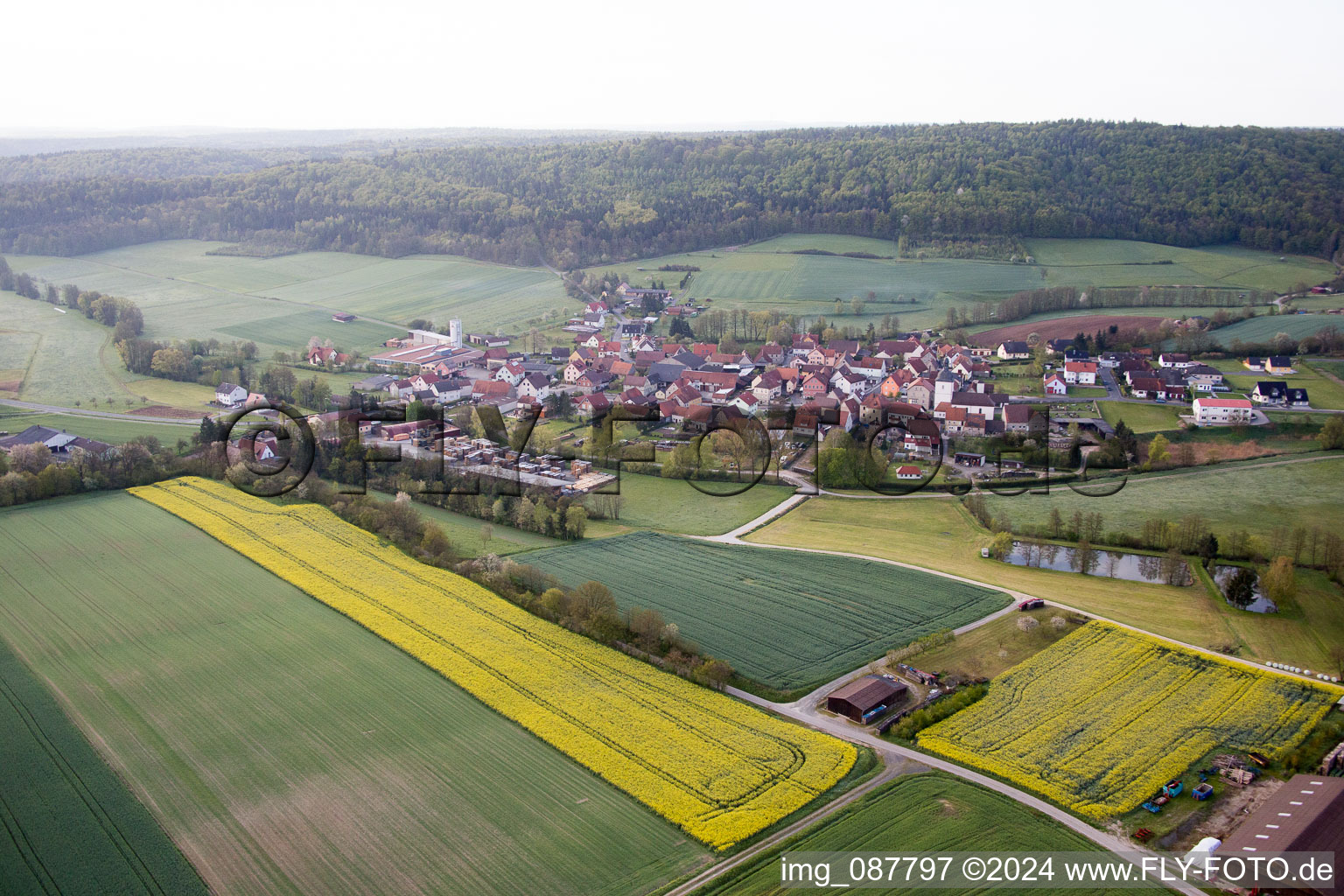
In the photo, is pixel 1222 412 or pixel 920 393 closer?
pixel 1222 412

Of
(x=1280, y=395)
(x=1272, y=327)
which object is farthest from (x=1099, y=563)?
(x=1272, y=327)

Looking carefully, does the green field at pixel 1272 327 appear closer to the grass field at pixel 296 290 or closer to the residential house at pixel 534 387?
the residential house at pixel 534 387

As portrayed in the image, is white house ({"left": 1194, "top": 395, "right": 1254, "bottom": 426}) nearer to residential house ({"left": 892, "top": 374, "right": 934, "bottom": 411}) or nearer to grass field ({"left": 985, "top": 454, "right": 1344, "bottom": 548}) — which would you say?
grass field ({"left": 985, "top": 454, "right": 1344, "bottom": 548})

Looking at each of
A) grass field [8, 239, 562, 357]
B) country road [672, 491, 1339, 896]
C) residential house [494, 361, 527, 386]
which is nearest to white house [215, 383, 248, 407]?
grass field [8, 239, 562, 357]

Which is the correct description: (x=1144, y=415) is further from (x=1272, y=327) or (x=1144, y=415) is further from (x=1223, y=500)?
(x=1272, y=327)

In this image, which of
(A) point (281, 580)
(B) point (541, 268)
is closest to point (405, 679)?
(A) point (281, 580)

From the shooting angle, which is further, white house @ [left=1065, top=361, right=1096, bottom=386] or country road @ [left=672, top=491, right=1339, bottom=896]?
white house @ [left=1065, top=361, right=1096, bottom=386]
